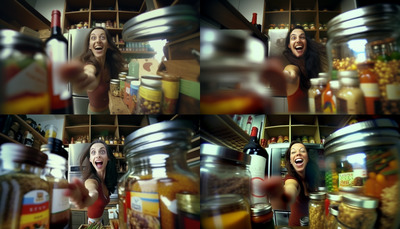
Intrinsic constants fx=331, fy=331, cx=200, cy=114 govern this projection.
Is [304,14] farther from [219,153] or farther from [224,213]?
[224,213]

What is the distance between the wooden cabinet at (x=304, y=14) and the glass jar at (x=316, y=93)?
5.2 inches

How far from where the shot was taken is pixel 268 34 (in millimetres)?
1060

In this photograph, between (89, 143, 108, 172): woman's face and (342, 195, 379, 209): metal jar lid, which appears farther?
(89, 143, 108, 172): woman's face

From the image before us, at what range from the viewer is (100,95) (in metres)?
1.07

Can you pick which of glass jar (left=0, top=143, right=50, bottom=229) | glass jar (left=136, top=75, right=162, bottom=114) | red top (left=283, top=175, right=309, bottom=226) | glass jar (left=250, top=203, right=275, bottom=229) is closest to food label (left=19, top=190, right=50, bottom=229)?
glass jar (left=0, top=143, right=50, bottom=229)

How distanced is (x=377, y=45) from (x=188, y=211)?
0.77 metres

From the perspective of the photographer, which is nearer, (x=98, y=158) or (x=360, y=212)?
(x=360, y=212)

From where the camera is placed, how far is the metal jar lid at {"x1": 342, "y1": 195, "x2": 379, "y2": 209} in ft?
3.23

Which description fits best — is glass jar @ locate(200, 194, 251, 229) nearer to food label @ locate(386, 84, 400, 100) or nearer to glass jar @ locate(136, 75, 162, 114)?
glass jar @ locate(136, 75, 162, 114)

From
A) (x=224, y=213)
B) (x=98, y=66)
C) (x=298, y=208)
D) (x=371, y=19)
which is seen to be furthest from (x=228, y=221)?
(x=371, y=19)

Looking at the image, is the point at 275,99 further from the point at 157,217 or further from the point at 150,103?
the point at 157,217

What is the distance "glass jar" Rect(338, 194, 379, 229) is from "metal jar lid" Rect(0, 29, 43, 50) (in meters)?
1.08

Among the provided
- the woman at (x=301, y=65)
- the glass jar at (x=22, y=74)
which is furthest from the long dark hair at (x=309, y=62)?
the glass jar at (x=22, y=74)

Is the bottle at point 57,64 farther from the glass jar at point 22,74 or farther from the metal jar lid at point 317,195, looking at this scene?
the metal jar lid at point 317,195
